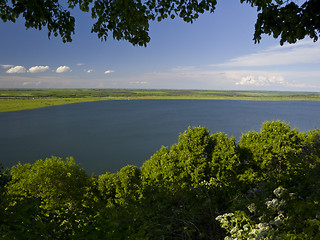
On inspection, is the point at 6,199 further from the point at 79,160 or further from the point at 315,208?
the point at 79,160

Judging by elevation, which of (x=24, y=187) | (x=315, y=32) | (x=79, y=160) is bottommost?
(x=79, y=160)

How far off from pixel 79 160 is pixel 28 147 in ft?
66.7

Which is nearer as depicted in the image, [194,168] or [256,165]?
[194,168]

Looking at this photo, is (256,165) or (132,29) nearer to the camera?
(132,29)

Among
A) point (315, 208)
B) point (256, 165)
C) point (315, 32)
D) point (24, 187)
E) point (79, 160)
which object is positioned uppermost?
point (315, 32)

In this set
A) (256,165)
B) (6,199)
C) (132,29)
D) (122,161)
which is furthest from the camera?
(122,161)

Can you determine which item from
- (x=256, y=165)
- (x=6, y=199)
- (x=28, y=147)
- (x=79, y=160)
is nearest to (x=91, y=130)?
(x=28, y=147)

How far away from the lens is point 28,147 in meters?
57.4

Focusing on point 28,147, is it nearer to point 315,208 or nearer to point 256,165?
point 256,165

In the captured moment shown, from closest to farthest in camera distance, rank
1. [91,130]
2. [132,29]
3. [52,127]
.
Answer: [132,29] < [91,130] < [52,127]

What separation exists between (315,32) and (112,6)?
443cm

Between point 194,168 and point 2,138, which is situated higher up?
point 194,168

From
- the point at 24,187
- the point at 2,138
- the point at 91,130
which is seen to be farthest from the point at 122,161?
the point at 2,138

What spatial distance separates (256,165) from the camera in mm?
19688
